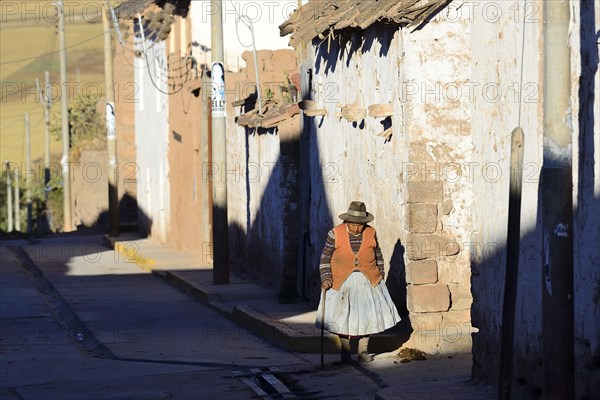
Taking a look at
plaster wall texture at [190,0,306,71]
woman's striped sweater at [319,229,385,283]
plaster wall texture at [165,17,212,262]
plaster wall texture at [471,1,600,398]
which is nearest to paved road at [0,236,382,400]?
woman's striped sweater at [319,229,385,283]

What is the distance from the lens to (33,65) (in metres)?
102

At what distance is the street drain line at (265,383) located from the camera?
34.3 ft

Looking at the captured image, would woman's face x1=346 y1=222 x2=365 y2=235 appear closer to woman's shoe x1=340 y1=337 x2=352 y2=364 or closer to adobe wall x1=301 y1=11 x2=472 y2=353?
adobe wall x1=301 y1=11 x2=472 y2=353

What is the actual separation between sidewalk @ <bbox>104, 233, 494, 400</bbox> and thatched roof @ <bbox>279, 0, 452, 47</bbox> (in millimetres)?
3244

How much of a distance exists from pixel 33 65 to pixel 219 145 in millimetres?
85692

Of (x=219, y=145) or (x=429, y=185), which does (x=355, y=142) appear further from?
(x=219, y=145)

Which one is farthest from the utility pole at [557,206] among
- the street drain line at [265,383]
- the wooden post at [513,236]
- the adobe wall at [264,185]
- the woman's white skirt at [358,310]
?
the adobe wall at [264,185]

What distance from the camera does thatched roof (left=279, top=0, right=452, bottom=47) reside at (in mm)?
11969

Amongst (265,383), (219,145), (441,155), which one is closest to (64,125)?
(219,145)

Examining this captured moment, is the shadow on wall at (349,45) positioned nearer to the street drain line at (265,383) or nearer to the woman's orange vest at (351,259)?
the woman's orange vest at (351,259)

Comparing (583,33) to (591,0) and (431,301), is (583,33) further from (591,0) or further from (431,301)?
(431,301)

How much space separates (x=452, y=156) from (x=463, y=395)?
12.3 ft

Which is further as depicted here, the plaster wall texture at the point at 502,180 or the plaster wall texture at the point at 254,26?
the plaster wall texture at the point at 254,26

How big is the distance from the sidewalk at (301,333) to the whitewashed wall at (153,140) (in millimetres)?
5612
